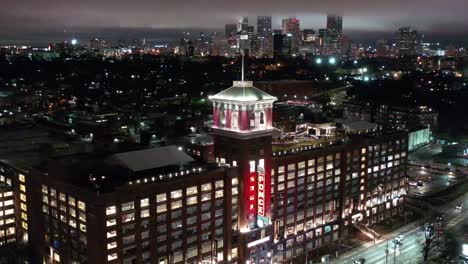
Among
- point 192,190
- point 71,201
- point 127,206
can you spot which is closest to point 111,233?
point 127,206

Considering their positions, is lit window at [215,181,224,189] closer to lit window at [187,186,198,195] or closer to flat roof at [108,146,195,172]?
lit window at [187,186,198,195]

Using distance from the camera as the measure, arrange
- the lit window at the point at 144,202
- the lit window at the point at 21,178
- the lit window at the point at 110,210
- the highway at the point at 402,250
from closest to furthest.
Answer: the lit window at the point at 110,210
the lit window at the point at 144,202
the lit window at the point at 21,178
the highway at the point at 402,250

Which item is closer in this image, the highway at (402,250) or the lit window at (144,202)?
the lit window at (144,202)

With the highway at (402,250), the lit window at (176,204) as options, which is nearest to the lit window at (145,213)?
the lit window at (176,204)

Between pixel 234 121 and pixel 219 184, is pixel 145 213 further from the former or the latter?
pixel 234 121

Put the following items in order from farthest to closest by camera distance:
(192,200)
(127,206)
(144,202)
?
1. (192,200)
2. (144,202)
3. (127,206)

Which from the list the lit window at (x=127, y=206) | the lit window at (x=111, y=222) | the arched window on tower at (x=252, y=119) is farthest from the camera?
the arched window on tower at (x=252, y=119)

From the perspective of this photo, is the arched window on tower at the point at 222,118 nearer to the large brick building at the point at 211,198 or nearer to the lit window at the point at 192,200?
the large brick building at the point at 211,198

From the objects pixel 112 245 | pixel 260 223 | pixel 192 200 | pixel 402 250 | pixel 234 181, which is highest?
pixel 234 181

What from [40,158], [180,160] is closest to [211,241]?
[180,160]

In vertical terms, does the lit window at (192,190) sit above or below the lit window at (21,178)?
above

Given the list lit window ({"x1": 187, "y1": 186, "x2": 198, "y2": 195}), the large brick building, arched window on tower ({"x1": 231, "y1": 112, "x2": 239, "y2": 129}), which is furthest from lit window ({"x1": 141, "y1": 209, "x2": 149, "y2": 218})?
arched window on tower ({"x1": 231, "y1": 112, "x2": 239, "y2": 129})
